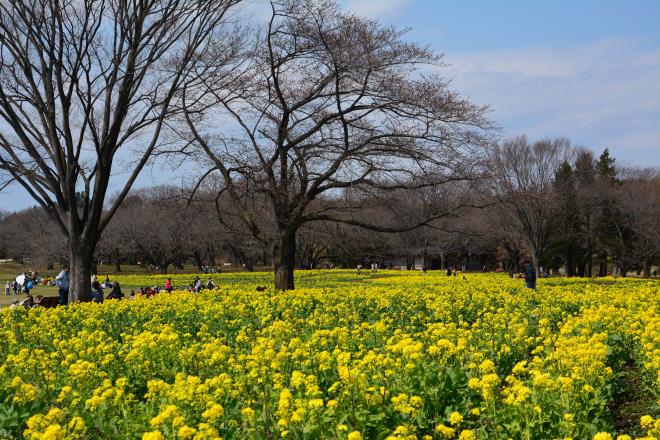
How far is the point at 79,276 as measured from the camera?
1714 centimetres

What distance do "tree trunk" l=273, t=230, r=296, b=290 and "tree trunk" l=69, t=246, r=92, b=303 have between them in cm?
533

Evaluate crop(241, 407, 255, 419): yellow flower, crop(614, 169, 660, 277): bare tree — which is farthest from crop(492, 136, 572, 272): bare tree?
crop(241, 407, 255, 419): yellow flower

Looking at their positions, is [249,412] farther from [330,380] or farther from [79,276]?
[79,276]

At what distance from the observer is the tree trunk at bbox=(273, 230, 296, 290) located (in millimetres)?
19406

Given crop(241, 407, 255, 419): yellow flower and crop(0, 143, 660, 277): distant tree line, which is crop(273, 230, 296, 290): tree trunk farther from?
crop(241, 407, 255, 419): yellow flower

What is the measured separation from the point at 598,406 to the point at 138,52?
1476 cm

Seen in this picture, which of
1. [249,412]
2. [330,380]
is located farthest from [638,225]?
[249,412]

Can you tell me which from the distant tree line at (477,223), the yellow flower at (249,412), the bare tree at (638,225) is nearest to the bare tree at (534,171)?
the distant tree line at (477,223)

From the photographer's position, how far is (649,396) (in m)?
6.82

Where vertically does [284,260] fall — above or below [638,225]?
below

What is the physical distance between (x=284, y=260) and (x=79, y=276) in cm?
573

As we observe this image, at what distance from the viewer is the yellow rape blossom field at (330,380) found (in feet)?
14.7

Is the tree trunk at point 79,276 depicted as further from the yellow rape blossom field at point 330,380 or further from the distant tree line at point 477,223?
the yellow rape blossom field at point 330,380

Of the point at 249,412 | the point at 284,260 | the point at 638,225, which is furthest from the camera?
the point at 638,225
